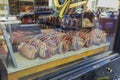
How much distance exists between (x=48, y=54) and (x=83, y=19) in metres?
1.08

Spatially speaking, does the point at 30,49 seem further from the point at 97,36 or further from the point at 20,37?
the point at 97,36

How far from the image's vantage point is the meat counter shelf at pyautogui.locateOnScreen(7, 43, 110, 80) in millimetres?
1380

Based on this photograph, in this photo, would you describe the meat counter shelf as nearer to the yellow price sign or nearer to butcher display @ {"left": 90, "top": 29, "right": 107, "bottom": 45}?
butcher display @ {"left": 90, "top": 29, "right": 107, "bottom": 45}

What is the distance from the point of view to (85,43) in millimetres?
2078

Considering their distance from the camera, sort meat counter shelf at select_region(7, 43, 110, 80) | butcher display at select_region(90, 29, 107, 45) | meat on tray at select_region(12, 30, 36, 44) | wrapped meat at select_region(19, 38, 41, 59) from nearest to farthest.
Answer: meat counter shelf at select_region(7, 43, 110, 80), wrapped meat at select_region(19, 38, 41, 59), meat on tray at select_region(12, 30, 36, 44), butcher display at select_region(90, 29, 107, 45)

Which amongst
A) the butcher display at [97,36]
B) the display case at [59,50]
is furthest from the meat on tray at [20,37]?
the butcher display at [97,36]

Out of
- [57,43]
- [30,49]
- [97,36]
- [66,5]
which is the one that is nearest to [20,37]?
[30,49]

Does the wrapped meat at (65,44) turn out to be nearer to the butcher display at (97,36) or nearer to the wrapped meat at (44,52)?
the wrapped meat at (44,52)

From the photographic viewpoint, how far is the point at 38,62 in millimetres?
1548

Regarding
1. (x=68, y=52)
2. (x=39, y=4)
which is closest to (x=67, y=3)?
(x=68, y=52)

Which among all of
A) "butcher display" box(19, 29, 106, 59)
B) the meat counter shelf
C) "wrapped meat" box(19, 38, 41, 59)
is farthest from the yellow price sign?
"wrapped meat" box(19, 38, 41, 59)

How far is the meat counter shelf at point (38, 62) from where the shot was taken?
1380 mm

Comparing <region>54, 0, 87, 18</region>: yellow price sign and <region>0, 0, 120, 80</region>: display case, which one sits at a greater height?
<region>54, 0, 87, 18</region>: yellow price sign

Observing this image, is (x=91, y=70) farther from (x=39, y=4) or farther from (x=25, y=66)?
(x=39, y=4)
